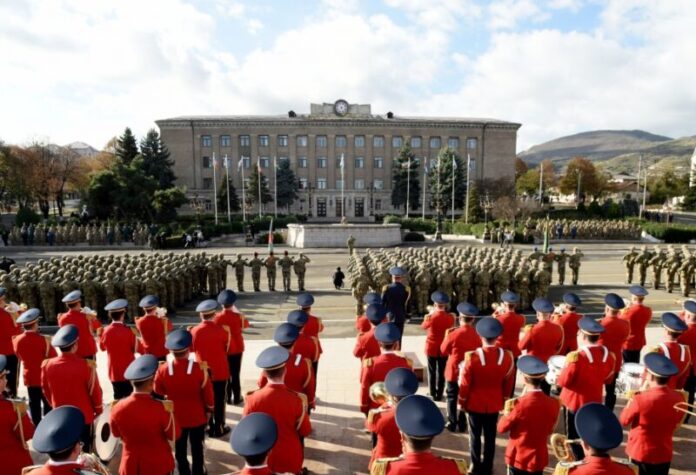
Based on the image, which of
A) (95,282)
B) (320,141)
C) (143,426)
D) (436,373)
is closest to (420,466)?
(143,426)

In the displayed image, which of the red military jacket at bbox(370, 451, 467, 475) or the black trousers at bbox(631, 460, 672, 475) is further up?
the red military jacket at bbox(370, 451, 467, 475)

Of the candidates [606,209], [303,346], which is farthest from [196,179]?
[303,346]

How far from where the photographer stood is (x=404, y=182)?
2655 inches

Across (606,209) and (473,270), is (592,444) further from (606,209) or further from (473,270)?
(606,209)

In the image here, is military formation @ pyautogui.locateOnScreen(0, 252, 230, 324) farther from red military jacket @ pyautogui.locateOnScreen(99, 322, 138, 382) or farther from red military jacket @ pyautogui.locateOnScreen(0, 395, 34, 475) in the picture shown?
red military jacket @ pyautogui.locateOnScreen(0, 395, 34, 475)

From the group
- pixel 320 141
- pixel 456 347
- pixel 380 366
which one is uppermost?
pixel 320 141

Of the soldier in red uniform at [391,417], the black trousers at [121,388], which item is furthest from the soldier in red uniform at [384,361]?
the black trousers at [121,388]

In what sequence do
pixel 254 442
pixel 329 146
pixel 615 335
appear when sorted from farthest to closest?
pixel 329 146 < pixel 615 335 < pixel 254 442

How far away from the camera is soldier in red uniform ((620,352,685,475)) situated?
4.52 m

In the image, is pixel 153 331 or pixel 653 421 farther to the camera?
pixel 153 331

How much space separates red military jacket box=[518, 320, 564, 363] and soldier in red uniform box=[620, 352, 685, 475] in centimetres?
216

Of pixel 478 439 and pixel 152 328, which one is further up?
pixel 152 328

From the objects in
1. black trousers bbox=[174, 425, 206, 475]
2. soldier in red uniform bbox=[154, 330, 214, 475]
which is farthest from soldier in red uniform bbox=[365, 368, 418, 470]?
black trousers bbox=[174, 425, 206, 475]

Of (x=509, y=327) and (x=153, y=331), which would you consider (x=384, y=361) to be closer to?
(x=509, y=327)
